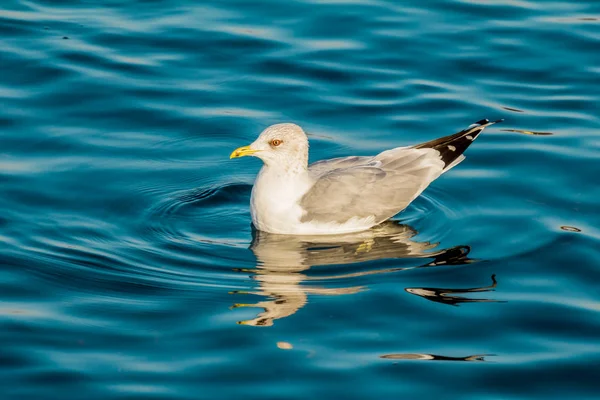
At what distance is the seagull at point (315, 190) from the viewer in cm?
1070

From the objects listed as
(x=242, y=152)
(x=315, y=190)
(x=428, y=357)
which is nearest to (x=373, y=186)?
(x=315, y=190)

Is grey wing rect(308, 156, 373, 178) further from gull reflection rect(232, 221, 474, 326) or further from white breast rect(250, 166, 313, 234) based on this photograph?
gull reflection rect(232, 221, 474, 326)

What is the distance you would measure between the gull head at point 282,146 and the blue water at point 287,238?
28.4 inches

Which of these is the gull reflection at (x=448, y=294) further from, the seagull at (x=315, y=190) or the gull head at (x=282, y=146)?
the gull head at (x=282, y=146)

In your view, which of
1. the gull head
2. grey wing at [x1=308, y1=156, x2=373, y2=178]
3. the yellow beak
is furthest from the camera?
grey wing at [x1=308, y1=156, x2=373, y2=178]

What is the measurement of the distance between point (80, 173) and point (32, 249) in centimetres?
189

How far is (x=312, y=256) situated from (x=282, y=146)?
45.6 inches

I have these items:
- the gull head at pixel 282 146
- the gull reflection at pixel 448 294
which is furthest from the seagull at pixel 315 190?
the gull reflection at pixel 448 294

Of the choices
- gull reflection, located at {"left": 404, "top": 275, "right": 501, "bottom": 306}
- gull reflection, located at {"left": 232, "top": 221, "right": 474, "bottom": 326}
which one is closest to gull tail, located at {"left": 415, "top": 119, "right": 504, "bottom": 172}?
gull reflection, located at {"left": 232, "top": 221, "right": 474, "bottom": 326}

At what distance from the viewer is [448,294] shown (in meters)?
9.30

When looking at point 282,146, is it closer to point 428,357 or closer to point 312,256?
point 312,256

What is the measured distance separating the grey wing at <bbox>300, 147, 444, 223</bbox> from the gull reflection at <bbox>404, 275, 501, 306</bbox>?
166 cm

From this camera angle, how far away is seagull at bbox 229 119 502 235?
35.1ft

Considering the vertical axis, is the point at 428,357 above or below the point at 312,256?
below
